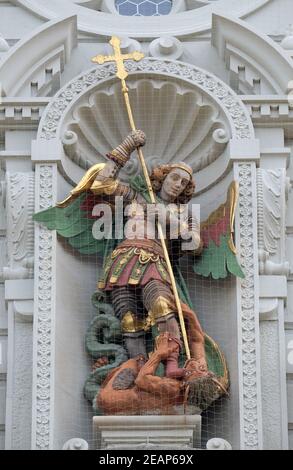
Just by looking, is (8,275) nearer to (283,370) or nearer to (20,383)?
(20,383)

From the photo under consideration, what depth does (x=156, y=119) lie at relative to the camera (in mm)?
13008

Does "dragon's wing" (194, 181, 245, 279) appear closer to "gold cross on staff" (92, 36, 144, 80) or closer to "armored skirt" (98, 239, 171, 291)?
"armored skirt" (98, 239, 171, 291)

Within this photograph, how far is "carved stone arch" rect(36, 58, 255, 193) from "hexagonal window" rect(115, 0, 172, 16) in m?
0.72

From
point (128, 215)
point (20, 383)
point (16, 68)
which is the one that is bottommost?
point (20, 383)

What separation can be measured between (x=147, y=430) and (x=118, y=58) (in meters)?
2.47

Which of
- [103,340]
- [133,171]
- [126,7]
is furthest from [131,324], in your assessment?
[126,7]

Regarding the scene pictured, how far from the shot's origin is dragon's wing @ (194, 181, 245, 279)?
486 inches

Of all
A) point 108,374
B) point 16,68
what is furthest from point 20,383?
point 16,68

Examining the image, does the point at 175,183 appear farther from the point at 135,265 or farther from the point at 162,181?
the point at 135,265

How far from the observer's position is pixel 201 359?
39.7 feet

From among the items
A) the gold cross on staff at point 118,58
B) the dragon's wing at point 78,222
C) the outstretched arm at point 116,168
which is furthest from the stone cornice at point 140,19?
the dragon's wing at point 78,222

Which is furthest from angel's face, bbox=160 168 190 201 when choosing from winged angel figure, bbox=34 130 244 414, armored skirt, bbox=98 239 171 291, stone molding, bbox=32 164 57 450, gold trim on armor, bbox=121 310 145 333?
gold trim on armor, bbox=121 310 145 333

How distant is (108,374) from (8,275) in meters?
0.88

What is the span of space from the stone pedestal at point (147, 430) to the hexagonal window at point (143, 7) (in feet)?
9.93
